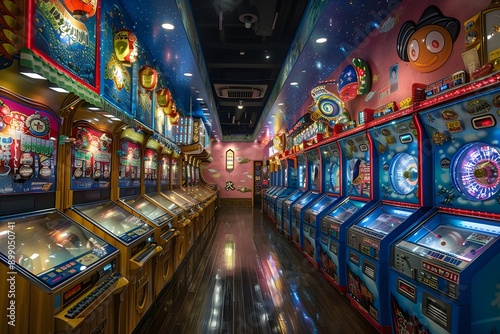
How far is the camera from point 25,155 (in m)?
1.87

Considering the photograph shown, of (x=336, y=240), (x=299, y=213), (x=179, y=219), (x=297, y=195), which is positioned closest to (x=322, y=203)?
(x=299, y=213)

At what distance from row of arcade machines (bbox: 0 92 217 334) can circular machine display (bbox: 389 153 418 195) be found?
8.63ft

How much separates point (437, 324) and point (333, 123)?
3.31 metres

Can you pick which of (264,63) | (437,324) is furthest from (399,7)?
(264,63)

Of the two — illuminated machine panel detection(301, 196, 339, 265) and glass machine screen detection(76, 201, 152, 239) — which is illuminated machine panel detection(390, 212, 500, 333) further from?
glass machine screen detection(76, 201, 152, 239)

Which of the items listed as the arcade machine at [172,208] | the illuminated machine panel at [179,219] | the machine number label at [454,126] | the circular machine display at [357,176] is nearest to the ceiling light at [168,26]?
the arcade machine at [172,208]

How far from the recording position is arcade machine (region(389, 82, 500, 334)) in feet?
5.75

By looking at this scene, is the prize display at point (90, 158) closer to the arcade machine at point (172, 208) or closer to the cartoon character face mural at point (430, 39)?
the arcade machine at point (172, 208)

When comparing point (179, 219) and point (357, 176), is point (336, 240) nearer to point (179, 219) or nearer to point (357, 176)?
point (357, 176)

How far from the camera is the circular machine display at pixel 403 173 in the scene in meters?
2.94

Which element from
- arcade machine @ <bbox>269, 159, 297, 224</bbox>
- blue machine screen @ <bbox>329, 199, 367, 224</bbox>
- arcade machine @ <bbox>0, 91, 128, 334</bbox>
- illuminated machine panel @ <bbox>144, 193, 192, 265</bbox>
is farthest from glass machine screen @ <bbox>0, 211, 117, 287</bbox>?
arcade machine @ <bbox>269, 159, 297, 224</bbox>

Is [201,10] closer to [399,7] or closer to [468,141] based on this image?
[399,7]

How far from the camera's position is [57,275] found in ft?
5.23

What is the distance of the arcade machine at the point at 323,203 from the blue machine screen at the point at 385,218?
3.82 feet
